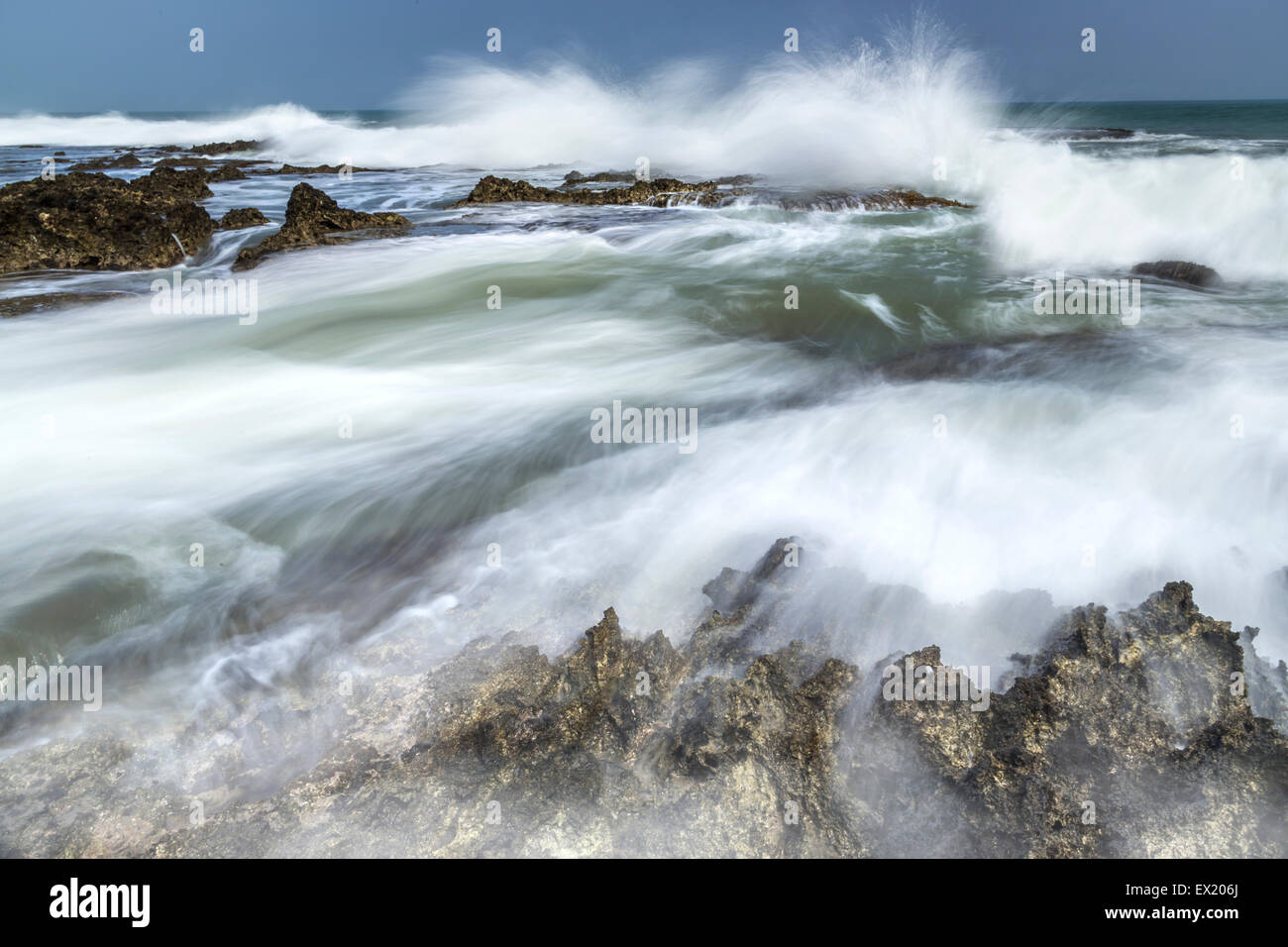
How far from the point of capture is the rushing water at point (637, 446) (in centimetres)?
371

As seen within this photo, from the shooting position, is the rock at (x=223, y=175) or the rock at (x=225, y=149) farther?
the rock at (x=225, y=149)

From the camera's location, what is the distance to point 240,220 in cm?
1293

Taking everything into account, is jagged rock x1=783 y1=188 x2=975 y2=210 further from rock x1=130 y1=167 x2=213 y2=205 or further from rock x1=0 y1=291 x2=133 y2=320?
rock x1=130 y1=167 x2=213 y2=205

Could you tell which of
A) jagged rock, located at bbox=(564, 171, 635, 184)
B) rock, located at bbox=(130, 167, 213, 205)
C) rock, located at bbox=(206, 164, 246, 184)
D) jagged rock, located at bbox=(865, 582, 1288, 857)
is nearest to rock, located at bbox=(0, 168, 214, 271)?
rock, located at bbox=(130, 167, 213, 205)

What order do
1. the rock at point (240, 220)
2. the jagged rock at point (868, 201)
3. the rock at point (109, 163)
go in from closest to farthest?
the rock at point (240, 220) < the jagged rock at point (868, 201) < the rock at point (109, 163)

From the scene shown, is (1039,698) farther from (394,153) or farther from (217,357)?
(394,153)

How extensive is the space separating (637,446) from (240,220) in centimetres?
1130

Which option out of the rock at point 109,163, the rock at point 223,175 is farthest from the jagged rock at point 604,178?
the rock at point 109,163

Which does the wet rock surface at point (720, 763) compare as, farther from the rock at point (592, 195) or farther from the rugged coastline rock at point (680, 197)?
the rock at point (592, 195)

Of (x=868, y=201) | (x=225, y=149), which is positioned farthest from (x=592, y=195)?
(x=225, y=149)

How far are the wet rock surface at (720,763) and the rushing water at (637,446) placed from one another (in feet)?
1.30

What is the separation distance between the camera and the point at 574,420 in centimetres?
623

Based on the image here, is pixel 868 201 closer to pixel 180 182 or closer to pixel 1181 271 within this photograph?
pixel 1181 271
